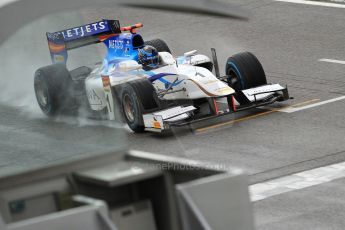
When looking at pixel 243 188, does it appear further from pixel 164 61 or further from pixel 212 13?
pixel 164 61

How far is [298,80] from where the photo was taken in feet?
60.5

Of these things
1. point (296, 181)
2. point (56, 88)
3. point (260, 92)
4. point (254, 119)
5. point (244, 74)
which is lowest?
point (296, 181)

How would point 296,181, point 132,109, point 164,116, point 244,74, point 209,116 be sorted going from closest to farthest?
point 296,181 → point 164,116 → point 209,116 → point 132,109 → point 244,74

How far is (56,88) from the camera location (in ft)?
19.4

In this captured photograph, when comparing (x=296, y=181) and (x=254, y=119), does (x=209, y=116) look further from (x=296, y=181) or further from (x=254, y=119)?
(x=296, y=181)

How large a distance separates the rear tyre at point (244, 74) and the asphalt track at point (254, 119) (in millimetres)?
440

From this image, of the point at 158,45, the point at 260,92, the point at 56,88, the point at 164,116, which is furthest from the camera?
the point at 158,45

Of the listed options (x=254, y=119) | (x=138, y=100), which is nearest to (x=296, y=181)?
(x=254, y=119)

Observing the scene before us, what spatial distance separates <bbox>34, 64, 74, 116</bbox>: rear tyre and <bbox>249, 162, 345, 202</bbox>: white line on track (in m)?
6.24

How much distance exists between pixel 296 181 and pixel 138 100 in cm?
374

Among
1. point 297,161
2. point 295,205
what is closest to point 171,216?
point 295,205

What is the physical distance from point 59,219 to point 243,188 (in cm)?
106

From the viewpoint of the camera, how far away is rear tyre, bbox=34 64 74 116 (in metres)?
5.70

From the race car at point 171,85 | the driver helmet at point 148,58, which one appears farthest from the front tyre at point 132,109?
the driver helmet at point 148,58
